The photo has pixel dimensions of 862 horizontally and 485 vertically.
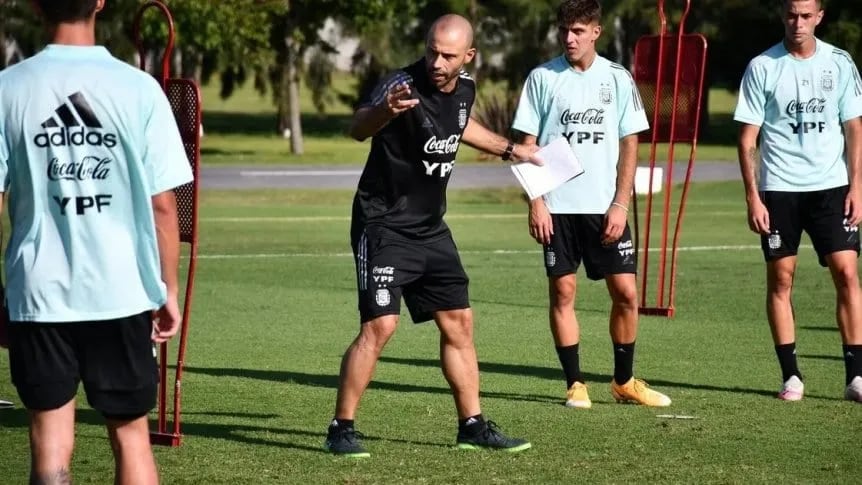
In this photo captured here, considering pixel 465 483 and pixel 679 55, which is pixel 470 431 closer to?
pixel 465 483

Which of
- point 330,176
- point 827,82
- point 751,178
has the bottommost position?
point 330,176

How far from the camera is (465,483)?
7.03 metres

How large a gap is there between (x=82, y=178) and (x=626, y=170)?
15.4ft

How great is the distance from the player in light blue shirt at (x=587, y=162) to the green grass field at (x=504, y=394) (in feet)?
2.06

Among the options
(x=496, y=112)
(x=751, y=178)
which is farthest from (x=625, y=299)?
(x=496, y=112)

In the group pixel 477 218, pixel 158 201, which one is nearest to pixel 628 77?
pixel 158 201

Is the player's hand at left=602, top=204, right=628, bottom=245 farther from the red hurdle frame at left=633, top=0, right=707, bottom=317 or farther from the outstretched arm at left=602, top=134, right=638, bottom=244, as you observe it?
the red hurdle frame at left=633, top=0, right=707, bottom=317

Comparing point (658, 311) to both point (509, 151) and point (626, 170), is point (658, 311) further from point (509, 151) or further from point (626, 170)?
point (509, 151)

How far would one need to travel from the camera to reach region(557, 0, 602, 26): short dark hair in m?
8.95

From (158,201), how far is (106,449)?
314 centimetres

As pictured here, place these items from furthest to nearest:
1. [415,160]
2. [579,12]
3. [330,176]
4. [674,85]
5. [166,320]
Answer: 1. [330,176]
2. [674,85]
3. [579,12]
4. [415,160]
5. [166,320]

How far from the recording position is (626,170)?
9078 millimetres

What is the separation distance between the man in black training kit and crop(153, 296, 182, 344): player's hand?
2.34m

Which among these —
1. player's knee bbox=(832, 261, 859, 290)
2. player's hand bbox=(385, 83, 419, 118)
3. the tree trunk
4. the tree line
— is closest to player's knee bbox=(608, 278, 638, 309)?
player's knee bbox=(832, 261, 859, 290)
